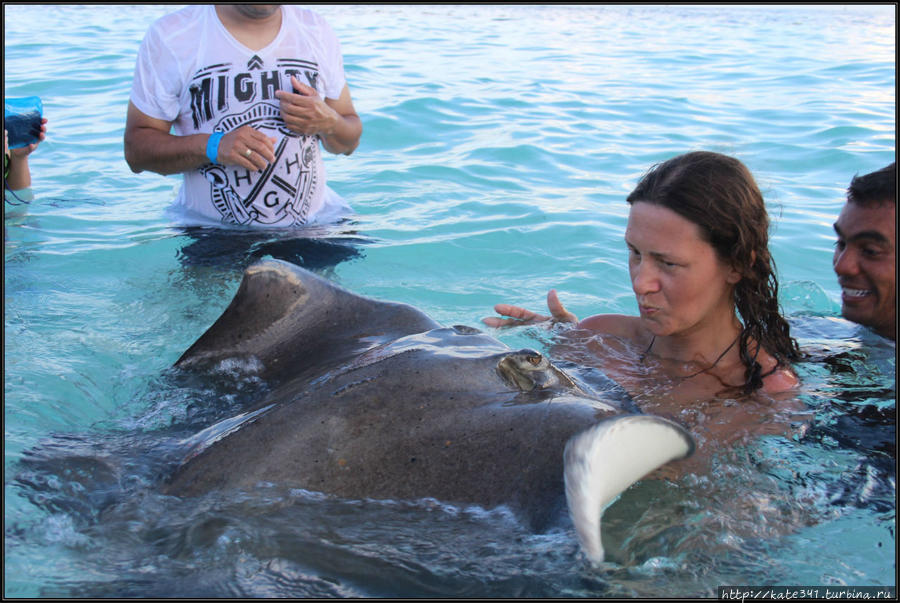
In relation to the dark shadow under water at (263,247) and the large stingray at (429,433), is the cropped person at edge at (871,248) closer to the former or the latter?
the large stingray at (429,433)

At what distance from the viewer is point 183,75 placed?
498cm

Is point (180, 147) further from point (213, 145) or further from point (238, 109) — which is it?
point (238, 109)

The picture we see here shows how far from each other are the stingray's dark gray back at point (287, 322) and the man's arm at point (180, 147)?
1.75m

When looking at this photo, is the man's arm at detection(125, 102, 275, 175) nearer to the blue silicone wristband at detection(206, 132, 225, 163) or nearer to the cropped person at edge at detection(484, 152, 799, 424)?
the blue silicone wristband at detection(206, 132, 225, 163)

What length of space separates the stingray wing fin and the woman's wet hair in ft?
5.36

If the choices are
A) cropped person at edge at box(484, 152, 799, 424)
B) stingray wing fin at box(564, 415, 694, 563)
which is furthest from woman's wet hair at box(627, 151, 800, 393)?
stingray wing fin at box(564, 415, 694, 563)

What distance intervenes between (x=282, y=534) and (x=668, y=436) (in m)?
1.13

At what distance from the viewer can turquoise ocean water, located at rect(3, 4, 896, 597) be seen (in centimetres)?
225

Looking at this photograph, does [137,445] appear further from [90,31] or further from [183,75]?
[90,31]

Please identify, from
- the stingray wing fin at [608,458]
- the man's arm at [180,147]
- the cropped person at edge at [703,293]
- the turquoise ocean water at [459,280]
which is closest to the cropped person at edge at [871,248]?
the turquoise ocean water at [459,280]

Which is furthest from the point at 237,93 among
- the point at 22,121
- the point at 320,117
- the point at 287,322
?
the point at 22,121

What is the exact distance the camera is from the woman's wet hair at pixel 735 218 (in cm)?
348

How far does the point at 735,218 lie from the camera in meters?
3.50

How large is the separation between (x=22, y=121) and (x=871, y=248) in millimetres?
6315
